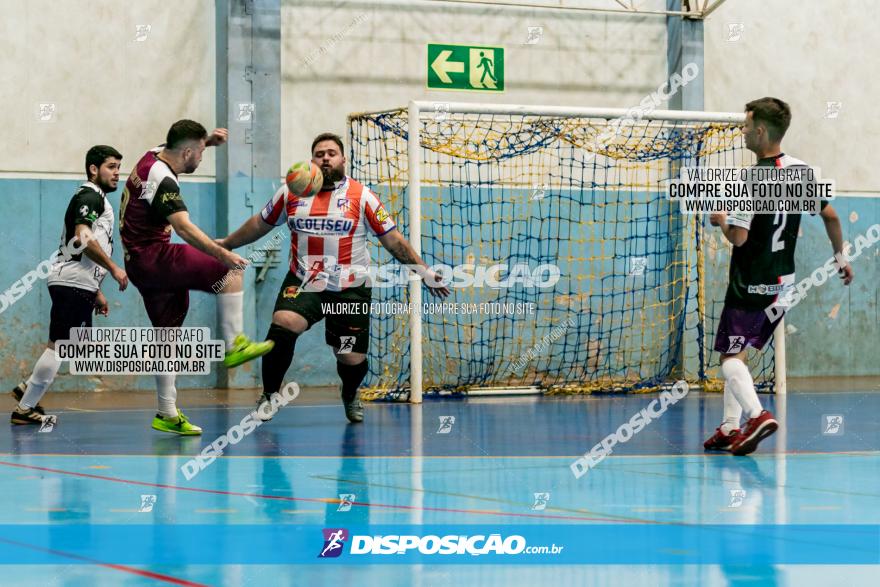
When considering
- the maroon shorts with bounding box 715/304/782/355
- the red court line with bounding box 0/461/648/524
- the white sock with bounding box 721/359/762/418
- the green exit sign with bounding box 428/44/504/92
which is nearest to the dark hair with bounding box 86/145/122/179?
the red court line with bounding box 0/461/648/524

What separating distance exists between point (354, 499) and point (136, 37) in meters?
9.31

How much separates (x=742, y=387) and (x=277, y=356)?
3.65 m

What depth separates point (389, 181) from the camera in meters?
13.1

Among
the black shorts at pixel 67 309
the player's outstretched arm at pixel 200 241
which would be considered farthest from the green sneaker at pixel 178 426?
the player's outstretched arm at pixel 200 241

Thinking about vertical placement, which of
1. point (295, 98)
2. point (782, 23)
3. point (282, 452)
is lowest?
point (282, 452)

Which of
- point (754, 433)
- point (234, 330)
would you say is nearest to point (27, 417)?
point (234, 330)

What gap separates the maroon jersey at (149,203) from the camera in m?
7.99

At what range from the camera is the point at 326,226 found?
9.16 m

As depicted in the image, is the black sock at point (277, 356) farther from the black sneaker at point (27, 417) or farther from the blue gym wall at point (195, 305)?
the blue gym wall at point (195, 305)

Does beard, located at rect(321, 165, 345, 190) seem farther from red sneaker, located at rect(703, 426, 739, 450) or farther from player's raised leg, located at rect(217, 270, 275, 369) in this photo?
red sneaker, located at rect(703, 426, 739, 450)

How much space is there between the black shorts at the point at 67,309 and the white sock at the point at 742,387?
5059mm

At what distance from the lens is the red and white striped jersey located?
9.10m

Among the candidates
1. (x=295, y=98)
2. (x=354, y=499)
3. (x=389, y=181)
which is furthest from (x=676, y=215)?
(x=354, y=499)

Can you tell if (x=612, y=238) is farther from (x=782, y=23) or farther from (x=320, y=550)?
(x=320, y=550)
